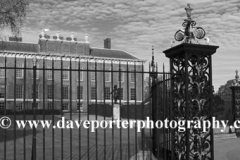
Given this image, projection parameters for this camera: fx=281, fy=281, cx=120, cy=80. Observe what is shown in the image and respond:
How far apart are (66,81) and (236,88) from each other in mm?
31476

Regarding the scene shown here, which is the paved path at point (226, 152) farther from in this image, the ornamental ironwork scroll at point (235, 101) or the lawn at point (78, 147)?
the ornamental ironwork scroll at point (235, 101)

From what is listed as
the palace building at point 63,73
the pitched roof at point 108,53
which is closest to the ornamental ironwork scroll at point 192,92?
the palace building at point 63,73

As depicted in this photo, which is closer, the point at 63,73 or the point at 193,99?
the point at 193,99

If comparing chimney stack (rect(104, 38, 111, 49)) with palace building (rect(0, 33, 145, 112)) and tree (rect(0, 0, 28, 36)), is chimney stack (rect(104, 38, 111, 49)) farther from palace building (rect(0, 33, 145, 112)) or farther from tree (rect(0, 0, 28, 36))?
tree (rect(0, 0, 28, 36))

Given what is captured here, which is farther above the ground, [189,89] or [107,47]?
[107,47]

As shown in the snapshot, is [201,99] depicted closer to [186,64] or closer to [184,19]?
[186,64]

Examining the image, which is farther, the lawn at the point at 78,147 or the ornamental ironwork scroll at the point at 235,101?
the ornamental ironwork scroll at the point at 235,101

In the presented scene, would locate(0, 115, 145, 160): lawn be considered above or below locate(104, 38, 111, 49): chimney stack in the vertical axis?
below

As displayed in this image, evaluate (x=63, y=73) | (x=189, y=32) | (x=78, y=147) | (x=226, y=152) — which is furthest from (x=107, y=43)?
(x=189, y=32)

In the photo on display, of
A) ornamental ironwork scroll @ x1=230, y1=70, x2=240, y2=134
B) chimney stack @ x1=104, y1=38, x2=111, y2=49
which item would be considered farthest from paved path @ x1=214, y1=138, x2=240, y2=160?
chimney stack @ x1=104, y1=38, x2=111, y2=49

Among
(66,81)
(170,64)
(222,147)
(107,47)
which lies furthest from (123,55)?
(170,64)

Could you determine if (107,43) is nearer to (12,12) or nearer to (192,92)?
(12,12)

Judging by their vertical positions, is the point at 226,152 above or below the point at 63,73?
below

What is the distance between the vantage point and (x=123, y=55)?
49.1m
